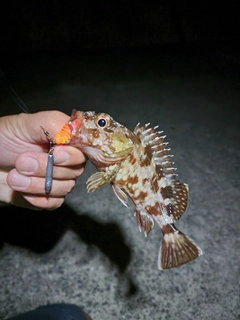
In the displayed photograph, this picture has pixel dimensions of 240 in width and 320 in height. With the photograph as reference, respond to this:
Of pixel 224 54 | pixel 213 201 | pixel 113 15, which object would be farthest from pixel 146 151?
pixel 113 15

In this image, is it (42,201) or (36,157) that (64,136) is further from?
(42,201)

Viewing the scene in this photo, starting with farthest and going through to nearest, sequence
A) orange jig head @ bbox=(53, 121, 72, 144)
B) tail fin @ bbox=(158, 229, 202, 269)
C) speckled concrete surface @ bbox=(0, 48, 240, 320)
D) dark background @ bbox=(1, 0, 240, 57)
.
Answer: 1. dark background @ bbox=(1, 0, 240, 57)
2. speckled concrete surface @ bbox=(0, 48, 240, 320)
3. tail fin @ bbox=(158, 229, 202, 269)
4. orange jig head @ bbox=(53, 121, 72, 144)

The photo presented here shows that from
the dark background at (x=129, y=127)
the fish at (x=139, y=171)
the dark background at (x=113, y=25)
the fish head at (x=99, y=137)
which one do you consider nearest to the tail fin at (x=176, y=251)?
the fish at (x=139, y=171)

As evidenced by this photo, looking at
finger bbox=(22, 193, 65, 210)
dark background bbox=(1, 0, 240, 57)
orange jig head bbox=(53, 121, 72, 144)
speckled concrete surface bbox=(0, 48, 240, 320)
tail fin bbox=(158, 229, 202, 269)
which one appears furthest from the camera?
dark background bbox=(1, 0, 240, 57)

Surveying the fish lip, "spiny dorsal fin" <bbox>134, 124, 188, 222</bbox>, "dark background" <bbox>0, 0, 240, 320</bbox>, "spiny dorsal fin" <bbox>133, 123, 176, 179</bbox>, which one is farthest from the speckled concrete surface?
the fish lip

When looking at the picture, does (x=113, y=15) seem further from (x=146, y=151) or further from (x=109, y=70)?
(x=146, y=151)

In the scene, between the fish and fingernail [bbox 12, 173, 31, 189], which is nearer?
the fish

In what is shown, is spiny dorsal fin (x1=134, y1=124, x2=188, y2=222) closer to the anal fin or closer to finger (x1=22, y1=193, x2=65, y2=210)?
the anal fin
